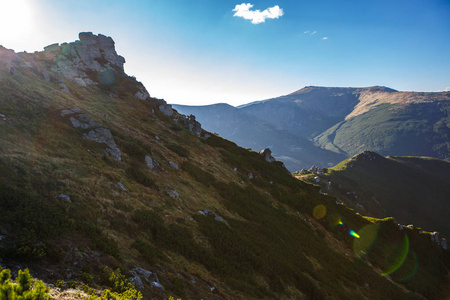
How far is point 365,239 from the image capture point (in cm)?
4631

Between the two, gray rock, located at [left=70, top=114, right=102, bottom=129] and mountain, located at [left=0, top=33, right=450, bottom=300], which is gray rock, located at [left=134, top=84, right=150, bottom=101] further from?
gray rock, located at [left=70, top=114, right=102, bottom=129]

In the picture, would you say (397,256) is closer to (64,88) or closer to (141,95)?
(141,95)

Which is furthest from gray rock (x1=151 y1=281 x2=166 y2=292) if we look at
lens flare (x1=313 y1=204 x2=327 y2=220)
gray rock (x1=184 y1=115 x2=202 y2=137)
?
gray rock (x1=184 y1=115 x2=202 y2=137)

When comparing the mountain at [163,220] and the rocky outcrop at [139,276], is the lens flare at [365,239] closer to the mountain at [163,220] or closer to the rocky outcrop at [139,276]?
the mountain at [163,220]

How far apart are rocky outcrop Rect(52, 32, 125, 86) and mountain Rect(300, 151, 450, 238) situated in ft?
326

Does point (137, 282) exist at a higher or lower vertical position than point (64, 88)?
lower

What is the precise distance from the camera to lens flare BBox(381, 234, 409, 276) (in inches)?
1612

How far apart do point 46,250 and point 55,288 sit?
267 cm

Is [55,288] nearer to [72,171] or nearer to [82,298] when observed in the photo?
[82,298]

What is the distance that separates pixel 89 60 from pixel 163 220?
252ft

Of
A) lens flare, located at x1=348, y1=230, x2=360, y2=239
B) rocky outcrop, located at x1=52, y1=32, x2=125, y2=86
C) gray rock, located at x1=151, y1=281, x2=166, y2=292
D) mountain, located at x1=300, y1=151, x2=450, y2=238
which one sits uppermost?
rocky outcrop, located at x1=52, y1=32, x2=125, y2=86

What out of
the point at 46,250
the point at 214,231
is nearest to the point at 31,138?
the point at 46,250

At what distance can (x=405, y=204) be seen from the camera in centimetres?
15588

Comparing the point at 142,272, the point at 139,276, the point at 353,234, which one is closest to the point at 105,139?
the point at 142,272
